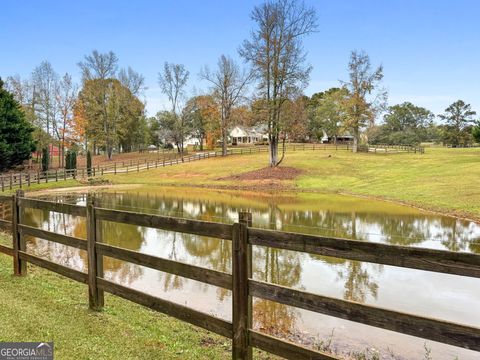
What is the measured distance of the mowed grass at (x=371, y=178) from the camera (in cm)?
2473

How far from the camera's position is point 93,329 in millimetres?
5371

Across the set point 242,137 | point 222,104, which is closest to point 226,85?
point 222,104

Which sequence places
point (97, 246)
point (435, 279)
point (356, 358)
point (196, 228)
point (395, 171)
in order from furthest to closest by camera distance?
point (395, 171), point (435, 279), point (97, 246), point (356, 358), point (196, 228)

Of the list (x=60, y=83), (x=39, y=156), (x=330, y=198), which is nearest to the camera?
(x=330, y=198)

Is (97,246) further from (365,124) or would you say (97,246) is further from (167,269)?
(365,124)

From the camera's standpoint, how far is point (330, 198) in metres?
29.0

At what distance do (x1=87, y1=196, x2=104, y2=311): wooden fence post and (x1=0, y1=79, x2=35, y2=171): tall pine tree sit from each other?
4668 cm

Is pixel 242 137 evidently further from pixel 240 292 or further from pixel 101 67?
pixel 240 292

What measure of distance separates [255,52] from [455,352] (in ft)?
132

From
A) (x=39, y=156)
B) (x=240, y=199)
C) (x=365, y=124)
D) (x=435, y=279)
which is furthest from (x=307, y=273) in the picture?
(x=39, y=156)

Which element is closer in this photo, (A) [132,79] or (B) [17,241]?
(B) [17,241]

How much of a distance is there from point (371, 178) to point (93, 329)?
1431 inches

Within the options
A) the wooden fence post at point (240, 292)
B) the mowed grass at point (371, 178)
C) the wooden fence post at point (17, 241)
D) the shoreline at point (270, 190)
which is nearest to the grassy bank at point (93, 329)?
the wooden fence post at point (17, 241)

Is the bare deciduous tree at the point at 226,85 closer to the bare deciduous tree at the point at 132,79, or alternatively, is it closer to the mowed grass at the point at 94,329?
the bare deciduous tree at the point at 132,79
